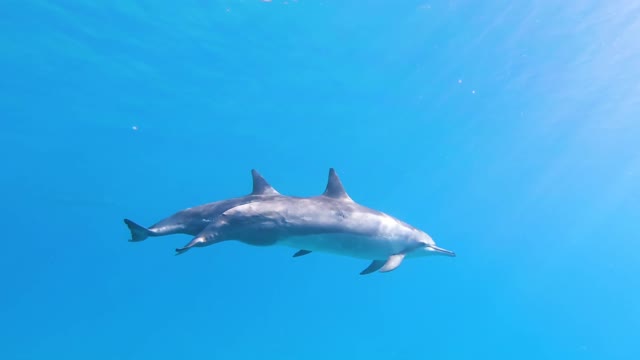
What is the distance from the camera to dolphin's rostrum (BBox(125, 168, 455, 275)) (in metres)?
8.73

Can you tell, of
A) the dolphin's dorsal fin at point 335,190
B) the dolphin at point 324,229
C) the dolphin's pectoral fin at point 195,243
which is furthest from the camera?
the dolphin's dorsal fin at point 335,190

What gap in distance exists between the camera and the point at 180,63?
94.6 feet

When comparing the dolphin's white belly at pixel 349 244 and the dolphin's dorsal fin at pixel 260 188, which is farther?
the dolphin's dorsal fin at pixel 260 188

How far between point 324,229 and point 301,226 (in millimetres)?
431

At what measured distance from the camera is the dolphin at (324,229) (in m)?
8.71

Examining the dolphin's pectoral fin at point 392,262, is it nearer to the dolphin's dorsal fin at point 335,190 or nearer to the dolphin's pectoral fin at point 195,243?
the dolphin's dorsal fin at point 335,190

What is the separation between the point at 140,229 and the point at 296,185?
42.2 m

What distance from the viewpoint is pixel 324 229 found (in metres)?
9.29

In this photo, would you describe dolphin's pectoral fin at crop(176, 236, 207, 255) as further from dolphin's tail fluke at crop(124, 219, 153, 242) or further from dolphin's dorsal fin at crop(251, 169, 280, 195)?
dolphin's dorsal fin at crop(251, 169, 280, 195)

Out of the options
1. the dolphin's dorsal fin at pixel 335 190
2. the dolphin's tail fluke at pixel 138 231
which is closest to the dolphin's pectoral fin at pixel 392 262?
the dolphin's dorsal fin at pixel 335 190

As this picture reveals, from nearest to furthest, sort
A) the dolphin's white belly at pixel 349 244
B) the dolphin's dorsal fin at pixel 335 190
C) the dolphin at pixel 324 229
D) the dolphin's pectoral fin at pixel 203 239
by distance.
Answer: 1. the dolphin's pectoral fin at pixel 203 239
2. the dolphin at pixel 324 229
3. the dolphin's white belly at pixel 349 244
4. the dolphin's dorsal fin at pixel 335 190

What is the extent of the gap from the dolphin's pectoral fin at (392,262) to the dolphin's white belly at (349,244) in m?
0.13

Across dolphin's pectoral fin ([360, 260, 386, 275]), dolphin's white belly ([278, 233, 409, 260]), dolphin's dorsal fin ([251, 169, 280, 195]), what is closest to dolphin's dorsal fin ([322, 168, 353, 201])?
dolphin's white belly ([278, 233, 409, 260])

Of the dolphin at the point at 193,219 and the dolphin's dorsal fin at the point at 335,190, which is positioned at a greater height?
the dolphin's dorsal fin at the point at 335,190
